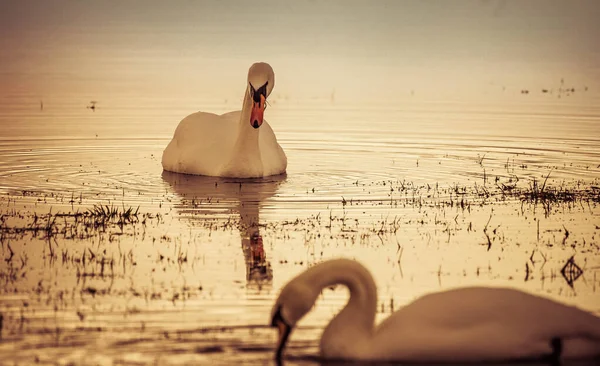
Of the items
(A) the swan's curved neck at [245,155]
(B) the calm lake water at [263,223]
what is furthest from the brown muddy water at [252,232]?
(A) the swan's curved neck at [245,155]

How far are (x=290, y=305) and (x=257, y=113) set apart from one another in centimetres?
845

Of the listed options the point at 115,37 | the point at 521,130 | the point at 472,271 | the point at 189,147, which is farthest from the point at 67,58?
the point at 472,271

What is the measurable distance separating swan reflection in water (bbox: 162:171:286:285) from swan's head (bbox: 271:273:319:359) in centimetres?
231

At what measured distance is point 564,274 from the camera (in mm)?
10945

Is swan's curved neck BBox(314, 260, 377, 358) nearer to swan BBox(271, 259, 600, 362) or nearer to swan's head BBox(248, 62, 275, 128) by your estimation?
swan BBox(271, 259, 600, 362)

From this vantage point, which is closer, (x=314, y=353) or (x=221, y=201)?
(x=314, y=353)

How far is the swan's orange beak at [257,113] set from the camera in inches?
648

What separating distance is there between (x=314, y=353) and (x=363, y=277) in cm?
61

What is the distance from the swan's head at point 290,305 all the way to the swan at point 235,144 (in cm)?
827

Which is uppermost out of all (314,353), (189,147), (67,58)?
(67,58)

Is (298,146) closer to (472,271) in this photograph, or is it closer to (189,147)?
(189,147)

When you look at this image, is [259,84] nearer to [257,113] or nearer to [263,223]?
[257,113]

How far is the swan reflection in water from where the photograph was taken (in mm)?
11305

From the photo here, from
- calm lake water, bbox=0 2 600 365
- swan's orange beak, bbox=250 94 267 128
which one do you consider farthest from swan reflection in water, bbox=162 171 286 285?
swan's orange beak, bbox=250 94 267 128
